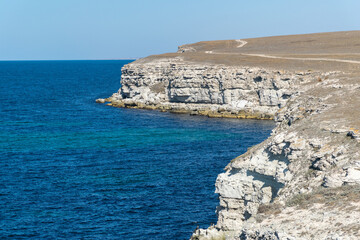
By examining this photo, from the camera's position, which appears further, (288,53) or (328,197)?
(288,53)

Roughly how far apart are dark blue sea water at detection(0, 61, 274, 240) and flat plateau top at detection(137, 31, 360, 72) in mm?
19512

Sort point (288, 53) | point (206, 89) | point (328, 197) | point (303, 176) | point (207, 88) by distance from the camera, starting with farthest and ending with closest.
Result: point (288, 53) < point (207, 88) < point (206, 89) < point (303, 176) < point (328, 197)

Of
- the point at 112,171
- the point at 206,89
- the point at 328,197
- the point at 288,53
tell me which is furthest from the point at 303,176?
Result: the point at 288,53

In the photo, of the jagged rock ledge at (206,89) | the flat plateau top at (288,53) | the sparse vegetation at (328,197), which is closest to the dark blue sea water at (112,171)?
the jagged rock ledge at (206,89)

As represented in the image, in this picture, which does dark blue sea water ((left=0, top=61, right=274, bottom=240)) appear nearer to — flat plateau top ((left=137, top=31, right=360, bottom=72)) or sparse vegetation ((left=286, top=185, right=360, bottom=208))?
sparse vegetation ((left=286, top=185, right=360, bottom=208))

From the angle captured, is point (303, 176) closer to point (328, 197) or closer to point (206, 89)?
point (328, 197)

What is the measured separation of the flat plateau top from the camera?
90500mm

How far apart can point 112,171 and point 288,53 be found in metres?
81.1

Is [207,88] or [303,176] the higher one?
[207,88]

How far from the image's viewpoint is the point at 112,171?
50.8 metres

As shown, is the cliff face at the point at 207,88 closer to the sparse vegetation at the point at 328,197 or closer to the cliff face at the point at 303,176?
the cliff face at the point at 303,176

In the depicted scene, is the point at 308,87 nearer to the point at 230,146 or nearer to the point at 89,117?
the point at 230,146

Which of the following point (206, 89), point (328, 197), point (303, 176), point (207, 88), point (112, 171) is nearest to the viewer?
point (328, 197)

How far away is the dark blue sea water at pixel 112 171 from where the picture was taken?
119ft
